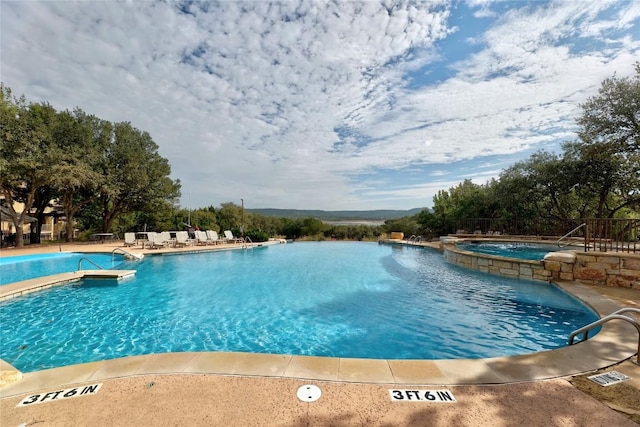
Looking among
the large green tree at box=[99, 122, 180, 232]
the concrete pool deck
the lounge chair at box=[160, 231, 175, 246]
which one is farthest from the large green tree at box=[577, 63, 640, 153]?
the large green tree at box=[99, 122, 180, 232]

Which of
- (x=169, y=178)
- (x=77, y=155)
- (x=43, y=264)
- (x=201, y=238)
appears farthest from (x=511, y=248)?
(x=77, y=155)

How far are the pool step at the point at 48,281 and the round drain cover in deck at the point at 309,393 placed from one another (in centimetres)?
771

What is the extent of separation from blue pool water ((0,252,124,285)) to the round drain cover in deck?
34.1ft

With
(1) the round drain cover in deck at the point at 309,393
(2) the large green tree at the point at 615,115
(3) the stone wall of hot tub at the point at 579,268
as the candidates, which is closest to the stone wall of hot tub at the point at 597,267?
(3) the stone wall of hot tub at the point at 579,268

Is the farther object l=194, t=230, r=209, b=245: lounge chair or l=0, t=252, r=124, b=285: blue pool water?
l=194, t=230, r=209, b=245: lounge chair

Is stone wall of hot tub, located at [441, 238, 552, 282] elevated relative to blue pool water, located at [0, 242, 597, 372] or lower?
elevated

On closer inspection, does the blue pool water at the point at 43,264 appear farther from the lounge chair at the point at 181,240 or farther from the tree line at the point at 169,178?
the tree line at the point at 169,178

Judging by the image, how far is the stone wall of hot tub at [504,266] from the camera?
7.42 m

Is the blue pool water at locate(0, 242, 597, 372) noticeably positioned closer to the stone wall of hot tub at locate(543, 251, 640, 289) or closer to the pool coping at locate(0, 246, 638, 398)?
the stone wall of hot tub at locate(543, 251, 640, 289)

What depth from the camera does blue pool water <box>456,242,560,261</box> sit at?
36.8 ft

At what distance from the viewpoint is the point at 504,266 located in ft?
27.7

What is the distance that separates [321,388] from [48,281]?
8602 millimetres

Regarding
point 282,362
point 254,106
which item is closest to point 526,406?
point 282,362

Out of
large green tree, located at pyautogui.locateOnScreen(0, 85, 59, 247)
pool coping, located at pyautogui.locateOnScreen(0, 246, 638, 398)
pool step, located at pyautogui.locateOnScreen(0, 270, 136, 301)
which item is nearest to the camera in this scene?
pool coping, located at pyautogui.locateOnScreen(0, 246, 638, 398)
